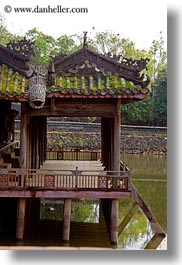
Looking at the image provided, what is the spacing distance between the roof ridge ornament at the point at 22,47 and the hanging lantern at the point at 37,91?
0.85m

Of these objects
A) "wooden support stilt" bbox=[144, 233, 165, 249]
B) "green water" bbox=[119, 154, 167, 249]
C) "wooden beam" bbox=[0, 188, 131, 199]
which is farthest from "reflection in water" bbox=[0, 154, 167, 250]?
"wooden beam" bbox=[0, 188, 131, 199]

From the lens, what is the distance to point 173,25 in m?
6.90

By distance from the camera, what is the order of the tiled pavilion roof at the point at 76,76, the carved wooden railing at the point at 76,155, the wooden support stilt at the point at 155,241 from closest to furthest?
the tiled pavilion roof at the point at 76,76, the wooden support stilt at the point at 155,241, the carved wooden railing at the point at 76,155

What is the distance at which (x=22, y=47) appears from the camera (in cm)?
893

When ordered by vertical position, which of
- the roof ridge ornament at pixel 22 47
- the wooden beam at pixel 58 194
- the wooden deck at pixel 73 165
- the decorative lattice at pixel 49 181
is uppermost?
the roof ridge ornament at pixel 22 47

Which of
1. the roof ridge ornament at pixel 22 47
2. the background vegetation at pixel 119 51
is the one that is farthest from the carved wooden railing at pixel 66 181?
the roof ridge ornament at pixel 22 47

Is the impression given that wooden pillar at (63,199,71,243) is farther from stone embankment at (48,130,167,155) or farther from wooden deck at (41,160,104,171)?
stone embankment at (48,130,167,155)

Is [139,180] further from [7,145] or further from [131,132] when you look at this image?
[7,145]

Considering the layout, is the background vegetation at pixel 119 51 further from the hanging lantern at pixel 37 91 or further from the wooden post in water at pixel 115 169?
the hanging lantern at pixel 37 91

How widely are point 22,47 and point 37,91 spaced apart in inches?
51.0

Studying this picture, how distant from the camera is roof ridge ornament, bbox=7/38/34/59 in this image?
28.9ft

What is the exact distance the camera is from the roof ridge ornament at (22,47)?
8.82 meters

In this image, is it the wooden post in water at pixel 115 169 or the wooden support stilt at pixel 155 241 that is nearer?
the wooden post in water at pixel 115 169

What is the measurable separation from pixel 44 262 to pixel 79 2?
3375 mm
